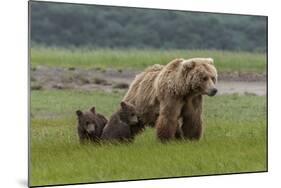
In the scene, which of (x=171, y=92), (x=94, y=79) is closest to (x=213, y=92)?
(x=171, y=92)

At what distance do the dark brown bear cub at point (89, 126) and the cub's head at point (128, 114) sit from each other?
15cm

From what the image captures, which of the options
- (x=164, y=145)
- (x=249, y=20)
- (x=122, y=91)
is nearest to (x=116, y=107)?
(x=122, y=91)

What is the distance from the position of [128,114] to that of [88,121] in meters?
0.29

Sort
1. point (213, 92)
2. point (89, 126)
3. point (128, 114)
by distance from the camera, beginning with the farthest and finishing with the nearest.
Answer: point (213, 92), point (128, 114), point (89, 126)

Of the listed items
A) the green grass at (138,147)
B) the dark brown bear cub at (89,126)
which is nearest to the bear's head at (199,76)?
the green grass at (138,147)

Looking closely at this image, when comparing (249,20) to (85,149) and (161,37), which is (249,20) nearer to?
(161,37)

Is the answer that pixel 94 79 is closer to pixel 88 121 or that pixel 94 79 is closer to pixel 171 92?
pixel 88 121

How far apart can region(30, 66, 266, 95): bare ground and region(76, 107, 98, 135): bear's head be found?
0.17 metres

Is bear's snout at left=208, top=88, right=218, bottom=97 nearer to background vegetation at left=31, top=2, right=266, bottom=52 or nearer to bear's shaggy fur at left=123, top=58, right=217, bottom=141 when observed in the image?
bear's shaggy fur at left=123, top=58, right=217, bottom=141

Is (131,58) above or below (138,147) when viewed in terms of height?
above

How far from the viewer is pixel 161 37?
5066mm

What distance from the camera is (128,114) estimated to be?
16.2 feet

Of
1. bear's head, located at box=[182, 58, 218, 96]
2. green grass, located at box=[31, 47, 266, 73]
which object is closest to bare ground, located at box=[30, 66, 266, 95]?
green grass, located at box=[31, 47, 266, 73]

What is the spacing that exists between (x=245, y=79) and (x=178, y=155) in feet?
2.53
